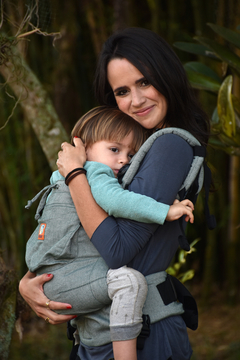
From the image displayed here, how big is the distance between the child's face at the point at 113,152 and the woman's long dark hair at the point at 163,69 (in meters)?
0.19

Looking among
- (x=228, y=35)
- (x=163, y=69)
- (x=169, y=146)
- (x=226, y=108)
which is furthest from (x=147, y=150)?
(x=228, y=35)

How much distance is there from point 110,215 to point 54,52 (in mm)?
2761

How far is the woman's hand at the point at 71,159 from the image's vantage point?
3.66ft

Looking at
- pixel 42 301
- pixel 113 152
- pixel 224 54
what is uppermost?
pixel 224 54

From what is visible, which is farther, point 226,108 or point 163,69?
point 226,108

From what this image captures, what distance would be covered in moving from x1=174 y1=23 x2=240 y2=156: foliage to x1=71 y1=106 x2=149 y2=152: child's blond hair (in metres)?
0.46

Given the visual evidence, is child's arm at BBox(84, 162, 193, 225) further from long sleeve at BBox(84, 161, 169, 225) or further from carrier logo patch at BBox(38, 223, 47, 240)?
carrier logo patch at BBox(38, 223, 47, 240)

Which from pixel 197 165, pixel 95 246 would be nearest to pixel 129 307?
pixel 95 246

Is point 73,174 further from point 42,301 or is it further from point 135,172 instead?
point 42,301

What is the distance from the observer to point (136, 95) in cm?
125

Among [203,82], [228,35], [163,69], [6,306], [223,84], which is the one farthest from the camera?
[203,82]

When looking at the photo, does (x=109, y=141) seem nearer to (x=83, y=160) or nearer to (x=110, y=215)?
(x=83, y=160)

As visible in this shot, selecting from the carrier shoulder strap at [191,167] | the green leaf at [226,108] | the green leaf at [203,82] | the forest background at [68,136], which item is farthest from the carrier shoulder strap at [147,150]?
the forest background at [68,136]

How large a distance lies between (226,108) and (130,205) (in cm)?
96
